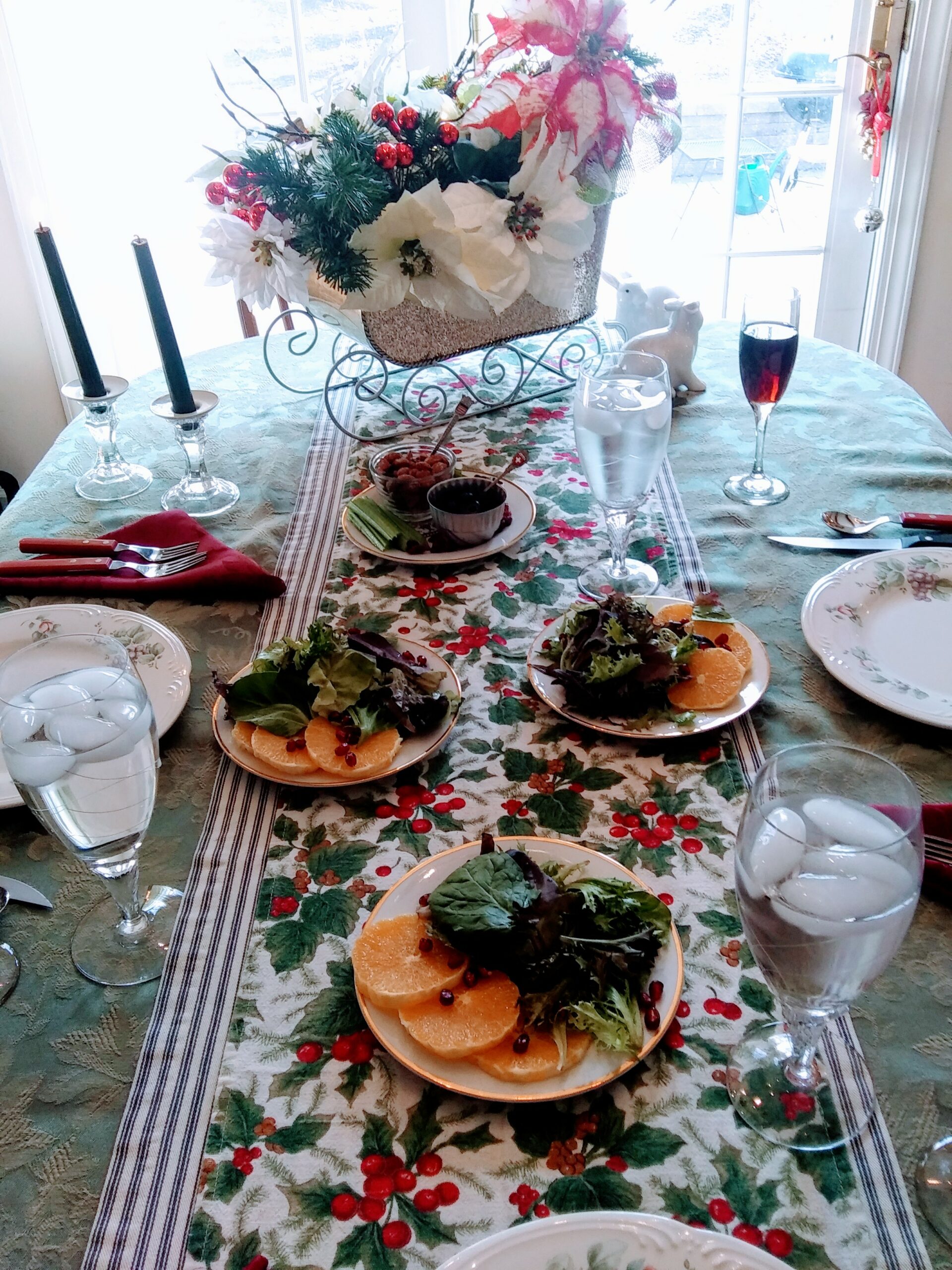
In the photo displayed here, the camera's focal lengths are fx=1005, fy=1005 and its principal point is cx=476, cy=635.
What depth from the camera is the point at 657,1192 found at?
56 centimetres

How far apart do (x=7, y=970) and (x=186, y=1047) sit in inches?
6.5

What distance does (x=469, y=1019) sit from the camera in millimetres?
621

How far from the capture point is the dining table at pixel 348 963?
22.2 inches

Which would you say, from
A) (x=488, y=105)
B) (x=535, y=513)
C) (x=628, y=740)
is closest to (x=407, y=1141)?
(x=628, y=740)

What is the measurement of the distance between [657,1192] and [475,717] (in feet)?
1.52

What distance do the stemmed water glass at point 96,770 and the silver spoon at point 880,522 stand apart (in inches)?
32.8

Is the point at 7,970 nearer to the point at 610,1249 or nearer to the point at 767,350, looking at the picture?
the point at 610,1249

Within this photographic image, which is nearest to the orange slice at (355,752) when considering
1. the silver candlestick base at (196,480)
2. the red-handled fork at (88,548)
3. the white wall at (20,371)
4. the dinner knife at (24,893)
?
the dinner knife at (24,893)

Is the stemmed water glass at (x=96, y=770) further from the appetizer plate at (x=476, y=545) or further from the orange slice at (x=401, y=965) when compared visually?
the appetizer plate at (x=476, y=545)

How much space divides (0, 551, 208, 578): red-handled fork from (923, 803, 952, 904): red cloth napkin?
2.73ft

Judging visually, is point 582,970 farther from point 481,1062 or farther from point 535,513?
point 535,513

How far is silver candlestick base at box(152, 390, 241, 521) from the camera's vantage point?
1316mm

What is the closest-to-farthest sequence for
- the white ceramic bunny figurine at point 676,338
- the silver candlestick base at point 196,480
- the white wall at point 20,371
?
the silver candlestick base at point 196,480, the white ceramic bunny figurine at point 676,338, the white wall at point 20,371

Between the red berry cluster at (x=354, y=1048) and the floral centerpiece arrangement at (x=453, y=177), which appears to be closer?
the red berry cluster at (x=354, y=1048)
